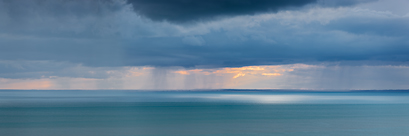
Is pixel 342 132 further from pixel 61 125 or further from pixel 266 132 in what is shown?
pixel 61 125

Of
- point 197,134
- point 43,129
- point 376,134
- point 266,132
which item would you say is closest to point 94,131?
point 43,129

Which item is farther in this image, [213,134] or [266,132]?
[266,132]

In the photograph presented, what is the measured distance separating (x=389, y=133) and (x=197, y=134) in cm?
1910

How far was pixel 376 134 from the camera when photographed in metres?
36.9

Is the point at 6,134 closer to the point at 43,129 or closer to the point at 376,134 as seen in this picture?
the point at 43,129

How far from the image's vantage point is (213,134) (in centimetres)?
3547

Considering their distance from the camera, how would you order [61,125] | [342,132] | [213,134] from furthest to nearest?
[61,125] → [342,132] → [213,134]

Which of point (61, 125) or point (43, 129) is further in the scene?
point (61, 125)

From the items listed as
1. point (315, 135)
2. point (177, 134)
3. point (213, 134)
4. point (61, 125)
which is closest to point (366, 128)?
point (315, 135)

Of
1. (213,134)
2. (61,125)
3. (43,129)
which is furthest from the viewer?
(61,125)

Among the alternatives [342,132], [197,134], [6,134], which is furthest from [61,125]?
[342,132]

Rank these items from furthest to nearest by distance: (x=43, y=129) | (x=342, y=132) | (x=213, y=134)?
(x=43, y=129) < (x=342, y=132) < (x=213, y=134)

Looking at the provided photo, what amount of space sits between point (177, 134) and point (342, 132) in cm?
1668

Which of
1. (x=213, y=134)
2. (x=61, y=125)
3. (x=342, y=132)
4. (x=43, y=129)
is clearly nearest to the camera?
(x=213, y=134)
